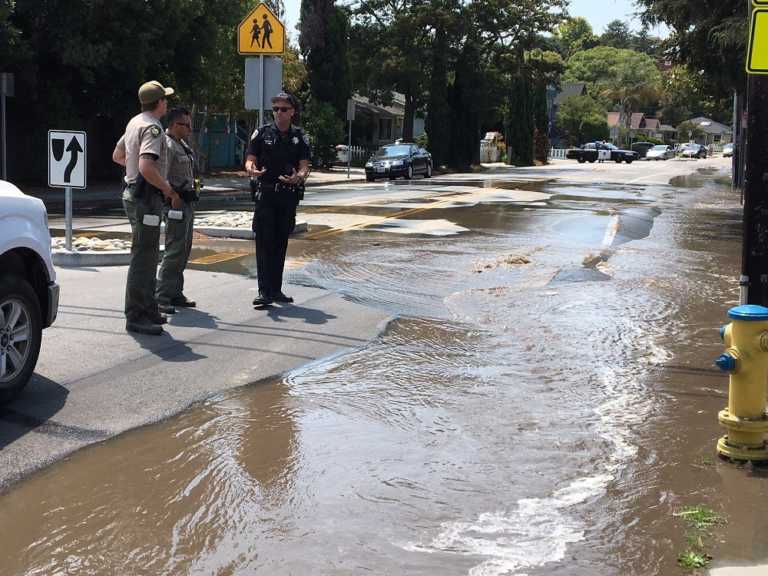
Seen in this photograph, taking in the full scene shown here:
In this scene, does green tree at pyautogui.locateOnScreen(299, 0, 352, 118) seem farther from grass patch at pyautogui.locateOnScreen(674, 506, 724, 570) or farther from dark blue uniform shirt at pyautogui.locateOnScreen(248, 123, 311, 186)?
grass patch at pyautogui.locateOnScreen(674, 506, 724, 570)

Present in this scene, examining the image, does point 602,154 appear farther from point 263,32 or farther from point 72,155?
point 72,155

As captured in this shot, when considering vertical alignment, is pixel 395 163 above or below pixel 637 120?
below

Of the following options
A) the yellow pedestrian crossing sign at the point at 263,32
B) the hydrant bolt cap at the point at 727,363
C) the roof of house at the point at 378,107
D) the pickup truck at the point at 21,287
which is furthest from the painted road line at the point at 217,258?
the roof of house at the point at 378,107

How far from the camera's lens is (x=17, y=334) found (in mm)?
5812

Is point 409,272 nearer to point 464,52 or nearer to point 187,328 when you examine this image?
point 187,328

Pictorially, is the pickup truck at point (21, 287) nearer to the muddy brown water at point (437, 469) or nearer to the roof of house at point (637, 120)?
the muddy brown water at point (437, 469)

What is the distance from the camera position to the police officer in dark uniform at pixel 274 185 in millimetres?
9086

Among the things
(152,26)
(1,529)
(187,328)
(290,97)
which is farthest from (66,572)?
(152,26)

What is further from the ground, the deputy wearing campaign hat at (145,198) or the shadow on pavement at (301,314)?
the deputy wearing campaign hat at (145,198)

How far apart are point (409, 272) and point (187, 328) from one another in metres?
4.26

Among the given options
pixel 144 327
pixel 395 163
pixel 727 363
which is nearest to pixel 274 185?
pixel 144 327

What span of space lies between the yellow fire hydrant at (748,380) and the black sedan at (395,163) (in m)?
31.9

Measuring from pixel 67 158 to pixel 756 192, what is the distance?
26.5 feet

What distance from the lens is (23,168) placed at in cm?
2884
